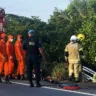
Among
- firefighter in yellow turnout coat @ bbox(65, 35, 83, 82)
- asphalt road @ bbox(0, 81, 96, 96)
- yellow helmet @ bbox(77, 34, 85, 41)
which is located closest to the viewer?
asphalt road @ bbox(0, 81, 96, 96)

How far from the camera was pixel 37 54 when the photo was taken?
13.0m

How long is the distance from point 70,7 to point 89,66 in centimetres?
958

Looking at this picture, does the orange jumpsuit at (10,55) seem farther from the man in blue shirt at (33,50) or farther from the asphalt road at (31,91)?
the man in blue shirt at (33,50)

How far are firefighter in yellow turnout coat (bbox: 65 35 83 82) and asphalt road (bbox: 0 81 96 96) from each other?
1.43 m

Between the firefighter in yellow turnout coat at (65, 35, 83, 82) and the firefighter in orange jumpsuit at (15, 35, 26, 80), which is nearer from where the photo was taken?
the firefighter in yellow turnout coat at (65, 35, 83, 82)

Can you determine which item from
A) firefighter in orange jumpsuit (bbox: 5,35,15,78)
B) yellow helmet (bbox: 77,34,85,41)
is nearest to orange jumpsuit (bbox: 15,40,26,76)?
firefighter in orange jumpsuit (bbox: 5,35,15,78)

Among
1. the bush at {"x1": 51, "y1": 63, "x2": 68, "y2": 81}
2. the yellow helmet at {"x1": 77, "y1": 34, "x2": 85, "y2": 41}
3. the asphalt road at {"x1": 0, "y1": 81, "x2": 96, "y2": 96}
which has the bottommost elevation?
the asphalt road at {"x1": 0, "y1": 81, "x2": 96, "y2": 96}

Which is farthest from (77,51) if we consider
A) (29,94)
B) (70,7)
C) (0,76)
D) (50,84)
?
(70,7)

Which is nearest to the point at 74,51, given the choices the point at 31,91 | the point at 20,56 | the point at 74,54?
the point at 74,54

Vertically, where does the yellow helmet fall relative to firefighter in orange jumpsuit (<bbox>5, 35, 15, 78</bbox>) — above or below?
above

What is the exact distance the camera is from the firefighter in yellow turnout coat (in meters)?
14.7

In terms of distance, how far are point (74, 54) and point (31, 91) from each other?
10.3 ft

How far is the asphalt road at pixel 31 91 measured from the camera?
1156 cm

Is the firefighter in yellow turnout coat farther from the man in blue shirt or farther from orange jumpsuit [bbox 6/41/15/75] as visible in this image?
the man in blue shirt
